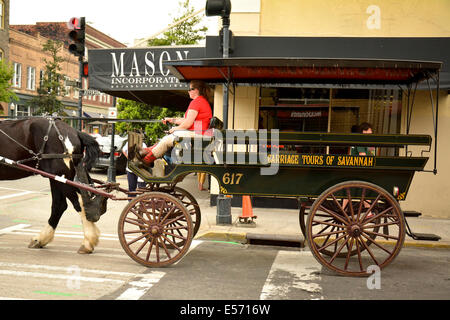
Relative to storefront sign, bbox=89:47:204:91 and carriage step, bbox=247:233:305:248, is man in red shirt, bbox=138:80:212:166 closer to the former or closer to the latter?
carriage step, bbox=247:233:305:248

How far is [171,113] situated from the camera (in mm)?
23938

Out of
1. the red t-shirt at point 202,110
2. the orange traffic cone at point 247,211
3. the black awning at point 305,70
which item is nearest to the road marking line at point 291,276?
the orange traffic cone at point 247,211

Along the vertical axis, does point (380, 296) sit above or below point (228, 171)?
below

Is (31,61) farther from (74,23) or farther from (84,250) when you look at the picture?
(84,250)

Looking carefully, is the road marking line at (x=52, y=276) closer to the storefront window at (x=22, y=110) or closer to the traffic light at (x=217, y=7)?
the traffic light at (x=217, y=7)

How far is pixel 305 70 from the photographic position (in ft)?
Answer: 20.7

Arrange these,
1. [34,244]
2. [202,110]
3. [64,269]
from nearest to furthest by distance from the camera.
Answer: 1. [64,269]
2. [202,110]
3. [34,244]

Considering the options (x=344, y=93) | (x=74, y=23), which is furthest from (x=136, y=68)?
(x=344, y=93)

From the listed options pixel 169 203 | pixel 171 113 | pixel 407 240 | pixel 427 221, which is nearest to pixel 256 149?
pixel 169 203

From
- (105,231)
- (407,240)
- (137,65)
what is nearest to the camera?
(407,240)

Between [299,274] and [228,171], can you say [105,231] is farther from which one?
[299,274]

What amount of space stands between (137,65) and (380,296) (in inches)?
348

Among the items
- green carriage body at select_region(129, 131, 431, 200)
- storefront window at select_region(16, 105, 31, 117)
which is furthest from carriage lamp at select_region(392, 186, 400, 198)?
storefront window at select_region(16, 105, 31, 117)

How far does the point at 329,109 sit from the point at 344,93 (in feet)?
1.63
